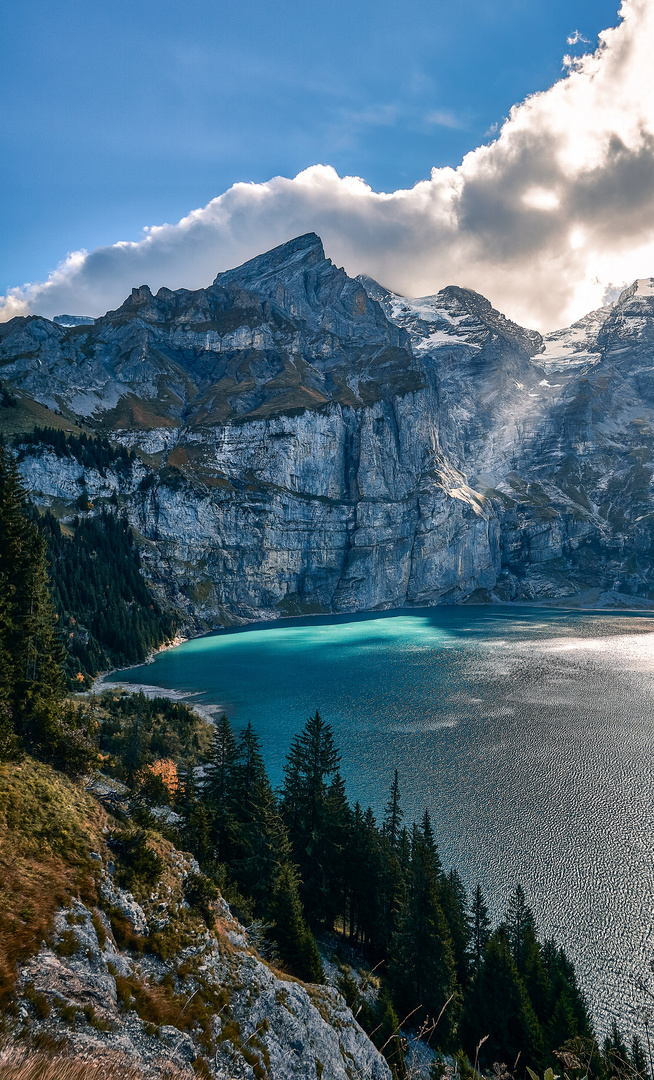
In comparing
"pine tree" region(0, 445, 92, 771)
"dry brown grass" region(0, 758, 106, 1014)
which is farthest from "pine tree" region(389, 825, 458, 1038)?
"dry brown grass" region(0, 758, 106, 1014)

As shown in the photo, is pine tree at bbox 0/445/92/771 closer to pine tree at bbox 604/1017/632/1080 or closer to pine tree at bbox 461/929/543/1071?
pine tree at bbox 604/1017/632/1080

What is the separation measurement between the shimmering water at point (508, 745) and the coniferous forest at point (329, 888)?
4.43 m

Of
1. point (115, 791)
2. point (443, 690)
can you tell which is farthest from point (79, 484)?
point (115, 791)

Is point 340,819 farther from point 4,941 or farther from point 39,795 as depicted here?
point 4,941

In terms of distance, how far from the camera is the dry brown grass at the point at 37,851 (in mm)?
8961

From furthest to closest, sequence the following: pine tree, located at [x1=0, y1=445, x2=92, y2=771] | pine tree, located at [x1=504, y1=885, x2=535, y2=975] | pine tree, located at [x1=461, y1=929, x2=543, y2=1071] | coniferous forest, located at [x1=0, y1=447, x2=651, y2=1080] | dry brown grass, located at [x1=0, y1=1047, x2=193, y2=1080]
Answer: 1. pine tree, located at [x1=504, y1=885, x2=535, y2=975]
2. pine tree, located at [x1=461, y1=929, x2=543, y2=1071]
3. coniferous forest, located at [x1=0, y1=447, x2=651, y2=1080]
4. pine tree, located at [x1=0, y1=445, x2=92, y2=771]
5. dry brown grass, located at [x1=0, y1=1047, x2=193, y2=1080]

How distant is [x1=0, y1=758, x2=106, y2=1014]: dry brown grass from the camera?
8961 mm

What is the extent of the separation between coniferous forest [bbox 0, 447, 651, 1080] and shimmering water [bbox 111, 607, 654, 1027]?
443 centimetres

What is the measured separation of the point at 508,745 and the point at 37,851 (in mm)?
69646

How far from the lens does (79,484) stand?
177 meters

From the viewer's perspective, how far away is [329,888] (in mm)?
33844

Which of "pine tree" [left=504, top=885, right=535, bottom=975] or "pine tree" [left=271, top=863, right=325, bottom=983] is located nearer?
"pine tree" [left=271, top=863, right=325, bottom=983]

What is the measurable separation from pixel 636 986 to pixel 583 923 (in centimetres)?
517

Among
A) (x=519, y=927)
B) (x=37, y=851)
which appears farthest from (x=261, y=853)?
(x=37, y=851)
